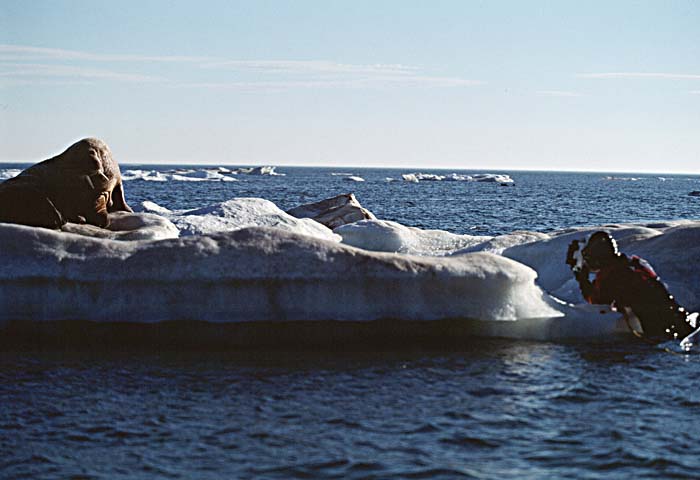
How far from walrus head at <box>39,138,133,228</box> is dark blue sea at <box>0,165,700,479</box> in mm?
5847

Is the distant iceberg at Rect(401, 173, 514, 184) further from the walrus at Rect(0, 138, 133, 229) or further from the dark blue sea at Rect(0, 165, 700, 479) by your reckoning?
the dark blue sea at Rect(0, 165, 700, 479)

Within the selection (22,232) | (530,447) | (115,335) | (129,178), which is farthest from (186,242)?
(129,178)

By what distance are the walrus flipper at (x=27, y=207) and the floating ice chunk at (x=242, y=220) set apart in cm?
334

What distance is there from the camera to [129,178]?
110m

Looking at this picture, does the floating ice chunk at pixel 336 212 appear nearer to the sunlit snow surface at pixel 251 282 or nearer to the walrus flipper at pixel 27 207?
the walrus flipper at pixel 27 207

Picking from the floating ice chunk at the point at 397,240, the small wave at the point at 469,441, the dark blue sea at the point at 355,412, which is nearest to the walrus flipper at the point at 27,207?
the dark blue sea at the point at 355,412

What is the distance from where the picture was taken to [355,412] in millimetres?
9070

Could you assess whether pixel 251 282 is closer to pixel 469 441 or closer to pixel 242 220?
pixel 469 441

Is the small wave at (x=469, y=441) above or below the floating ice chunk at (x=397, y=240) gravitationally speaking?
below

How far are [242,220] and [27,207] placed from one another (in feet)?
19.1

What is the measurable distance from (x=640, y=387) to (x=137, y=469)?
19.0 feet

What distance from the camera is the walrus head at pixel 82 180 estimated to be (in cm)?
1702

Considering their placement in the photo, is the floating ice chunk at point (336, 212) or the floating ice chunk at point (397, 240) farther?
the floating ice chunk at point (336, 212)

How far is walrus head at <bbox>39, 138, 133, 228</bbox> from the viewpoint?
17.0m
